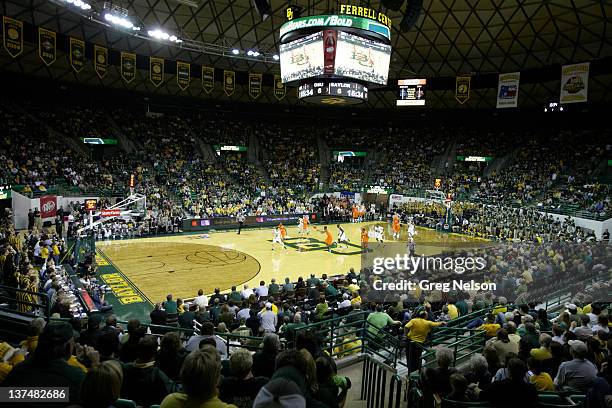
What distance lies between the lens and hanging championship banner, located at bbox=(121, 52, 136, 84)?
85.7 feet

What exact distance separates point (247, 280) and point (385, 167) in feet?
97.1

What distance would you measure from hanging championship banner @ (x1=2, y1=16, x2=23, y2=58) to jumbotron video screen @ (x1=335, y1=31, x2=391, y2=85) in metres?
15.7

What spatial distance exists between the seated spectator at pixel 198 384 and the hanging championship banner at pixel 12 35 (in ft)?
78.8

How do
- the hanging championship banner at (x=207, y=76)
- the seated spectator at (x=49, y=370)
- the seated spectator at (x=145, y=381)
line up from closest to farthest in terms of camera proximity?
the seated spectator at (x=49, y=370) → the seated spectator at (x=145, y=381) → the hanging championship banner at (x=207, y=76)

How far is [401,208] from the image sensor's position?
1531 inches

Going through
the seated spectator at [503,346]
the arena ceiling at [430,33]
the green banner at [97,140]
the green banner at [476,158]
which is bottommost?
the seated spectator at [503,346]

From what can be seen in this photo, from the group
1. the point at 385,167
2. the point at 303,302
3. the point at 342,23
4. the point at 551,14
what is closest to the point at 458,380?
the point at 303,302

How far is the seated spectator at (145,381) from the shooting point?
363 cm

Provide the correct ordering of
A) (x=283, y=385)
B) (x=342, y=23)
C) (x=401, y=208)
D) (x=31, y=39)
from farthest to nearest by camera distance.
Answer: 1. (x=401, y=208)
2. (x=31, y=39)
3. (x=342, y=23)
4. (x=283, y=385)

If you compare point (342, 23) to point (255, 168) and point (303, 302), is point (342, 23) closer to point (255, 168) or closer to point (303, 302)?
point (303, 302)

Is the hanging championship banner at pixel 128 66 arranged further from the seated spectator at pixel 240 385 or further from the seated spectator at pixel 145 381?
the seated spectator at pixel 240 385

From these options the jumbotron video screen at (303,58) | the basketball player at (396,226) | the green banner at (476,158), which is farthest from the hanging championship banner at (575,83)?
the jumbotron video screen at (303,58)

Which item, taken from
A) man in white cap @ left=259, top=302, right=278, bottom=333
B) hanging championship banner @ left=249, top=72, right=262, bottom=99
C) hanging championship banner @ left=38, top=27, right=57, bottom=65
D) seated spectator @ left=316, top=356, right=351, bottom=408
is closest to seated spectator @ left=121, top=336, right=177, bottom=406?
seated spectator @ left=316, top=356, right=351, bottom=408

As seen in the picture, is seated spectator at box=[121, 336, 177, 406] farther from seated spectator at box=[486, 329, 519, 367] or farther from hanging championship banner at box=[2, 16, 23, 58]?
hanging championship banner at box=[2, 16, 23, 58]
